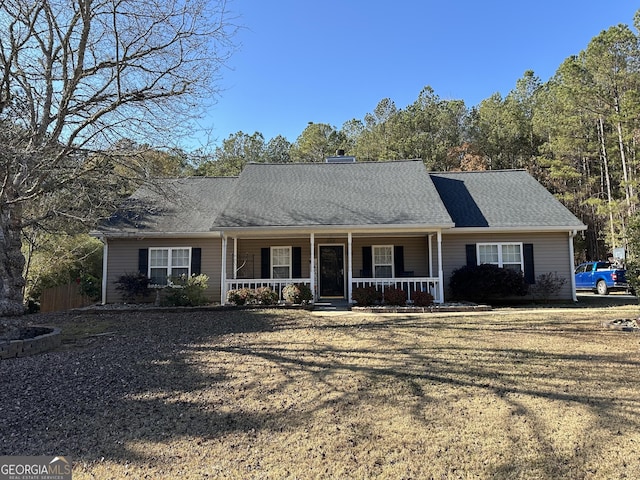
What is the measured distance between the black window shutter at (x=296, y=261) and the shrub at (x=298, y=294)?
235 cm

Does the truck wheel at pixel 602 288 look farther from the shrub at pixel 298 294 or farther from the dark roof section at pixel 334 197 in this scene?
the shrub at pixel 298 294

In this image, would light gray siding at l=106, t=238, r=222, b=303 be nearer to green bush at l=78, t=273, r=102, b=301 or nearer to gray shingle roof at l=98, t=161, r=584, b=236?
gray shingle roof at l=98, t=161, r=584, b=236

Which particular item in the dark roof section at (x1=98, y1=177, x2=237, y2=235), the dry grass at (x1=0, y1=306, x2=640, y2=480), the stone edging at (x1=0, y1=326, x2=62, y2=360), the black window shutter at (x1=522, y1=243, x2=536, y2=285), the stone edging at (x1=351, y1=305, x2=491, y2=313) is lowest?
the dry grass at (x1=0, y1=306, x2=640, y2=480)

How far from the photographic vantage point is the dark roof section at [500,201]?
Result: 13.9 meters

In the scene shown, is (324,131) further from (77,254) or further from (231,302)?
(231,302)

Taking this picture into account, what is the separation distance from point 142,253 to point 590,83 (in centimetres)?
2626

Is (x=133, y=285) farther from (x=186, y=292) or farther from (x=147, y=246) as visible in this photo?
(x=186, y=292)

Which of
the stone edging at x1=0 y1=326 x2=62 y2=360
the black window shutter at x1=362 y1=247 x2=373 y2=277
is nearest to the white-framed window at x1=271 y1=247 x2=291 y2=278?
the black window shutter at x1=362 y1=247 x2=373 y2=277

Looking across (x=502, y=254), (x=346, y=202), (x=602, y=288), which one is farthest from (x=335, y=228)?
(x=602, y=288)

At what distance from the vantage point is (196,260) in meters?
14.3

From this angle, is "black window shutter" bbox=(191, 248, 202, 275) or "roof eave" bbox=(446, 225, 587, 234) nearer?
"roof eave" bbox=(446, 225, 587, 234)

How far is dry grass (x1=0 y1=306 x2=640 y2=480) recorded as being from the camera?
331 centimetres

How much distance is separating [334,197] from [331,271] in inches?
104

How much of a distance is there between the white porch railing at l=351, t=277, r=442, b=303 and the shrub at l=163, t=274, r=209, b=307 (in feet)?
15.1
